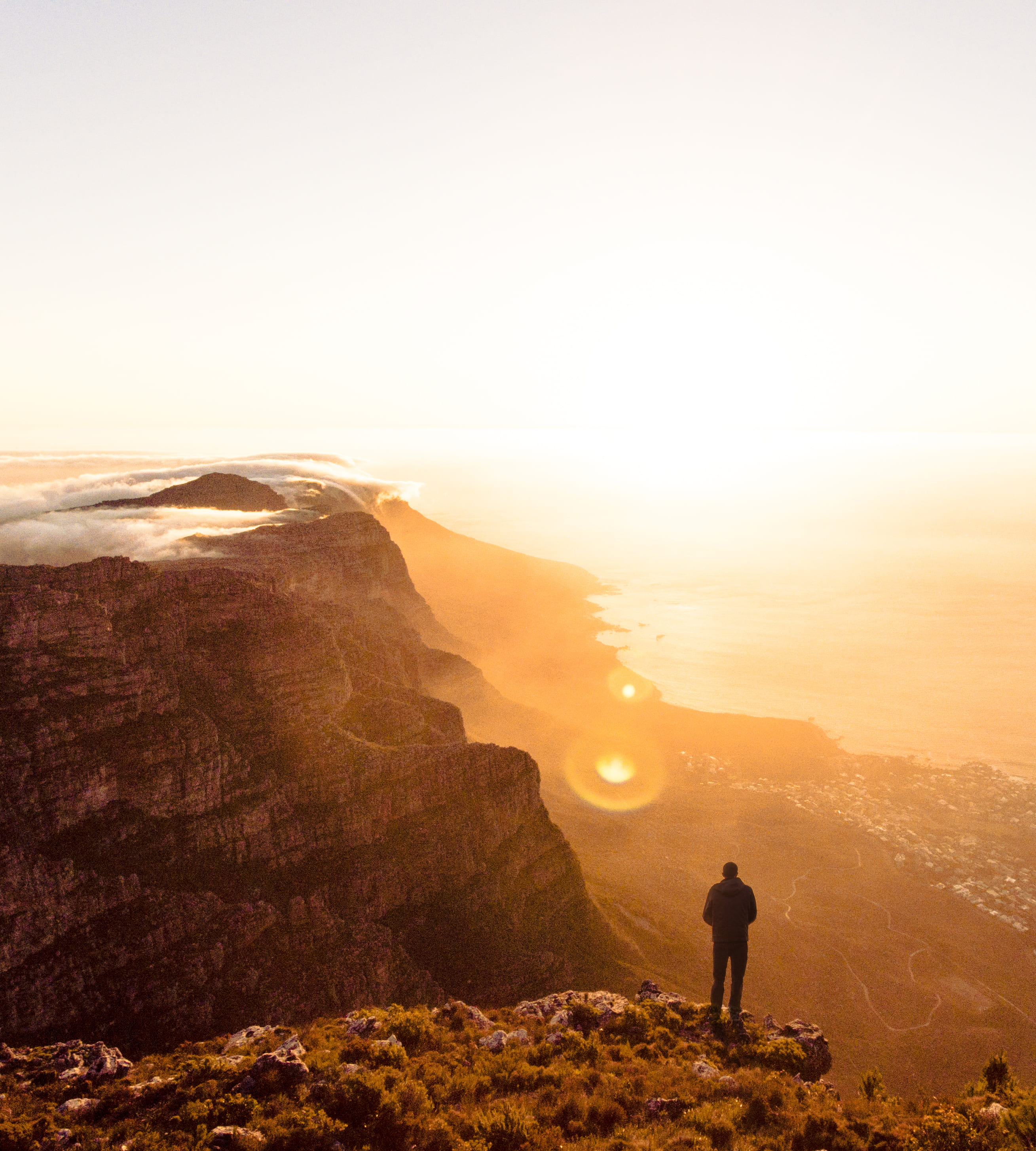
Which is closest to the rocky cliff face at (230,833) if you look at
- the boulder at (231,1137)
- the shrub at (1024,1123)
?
the boulder at (231,1137)

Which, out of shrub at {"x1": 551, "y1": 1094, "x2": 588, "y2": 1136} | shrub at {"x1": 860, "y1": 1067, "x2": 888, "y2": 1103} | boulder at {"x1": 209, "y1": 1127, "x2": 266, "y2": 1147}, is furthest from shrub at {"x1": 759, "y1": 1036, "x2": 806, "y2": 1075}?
boulder at {"x1": 209, "y1": 1127, "x2": 266, "y2": 1147}

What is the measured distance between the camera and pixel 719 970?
21.7 meters

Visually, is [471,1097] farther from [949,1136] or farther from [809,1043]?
[809,1043]

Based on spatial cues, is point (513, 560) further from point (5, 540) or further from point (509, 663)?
point (5, 540)

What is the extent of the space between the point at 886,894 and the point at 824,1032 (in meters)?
20.5

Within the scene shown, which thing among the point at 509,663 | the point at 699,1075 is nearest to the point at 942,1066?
the point at 699,1075

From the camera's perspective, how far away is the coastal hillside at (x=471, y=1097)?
46.2ft

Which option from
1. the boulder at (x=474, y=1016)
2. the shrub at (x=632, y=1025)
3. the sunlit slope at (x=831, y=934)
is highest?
the shrub at (x=632, y=1025)

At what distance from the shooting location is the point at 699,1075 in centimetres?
1875

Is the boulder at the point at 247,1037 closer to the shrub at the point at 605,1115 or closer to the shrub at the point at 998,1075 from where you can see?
the shrub at the point at 605,1115

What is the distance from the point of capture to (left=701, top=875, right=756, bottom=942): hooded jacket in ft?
64.9

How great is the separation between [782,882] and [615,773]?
21234 millimetres

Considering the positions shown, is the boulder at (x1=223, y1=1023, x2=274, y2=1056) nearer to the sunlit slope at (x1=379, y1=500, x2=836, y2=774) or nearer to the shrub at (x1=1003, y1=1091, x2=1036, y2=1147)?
the shrub at (x1=1003, y1=1091, x2=1036, y2=1147)

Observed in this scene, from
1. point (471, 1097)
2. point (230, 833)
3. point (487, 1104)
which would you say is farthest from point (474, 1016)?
point (230, 833)
